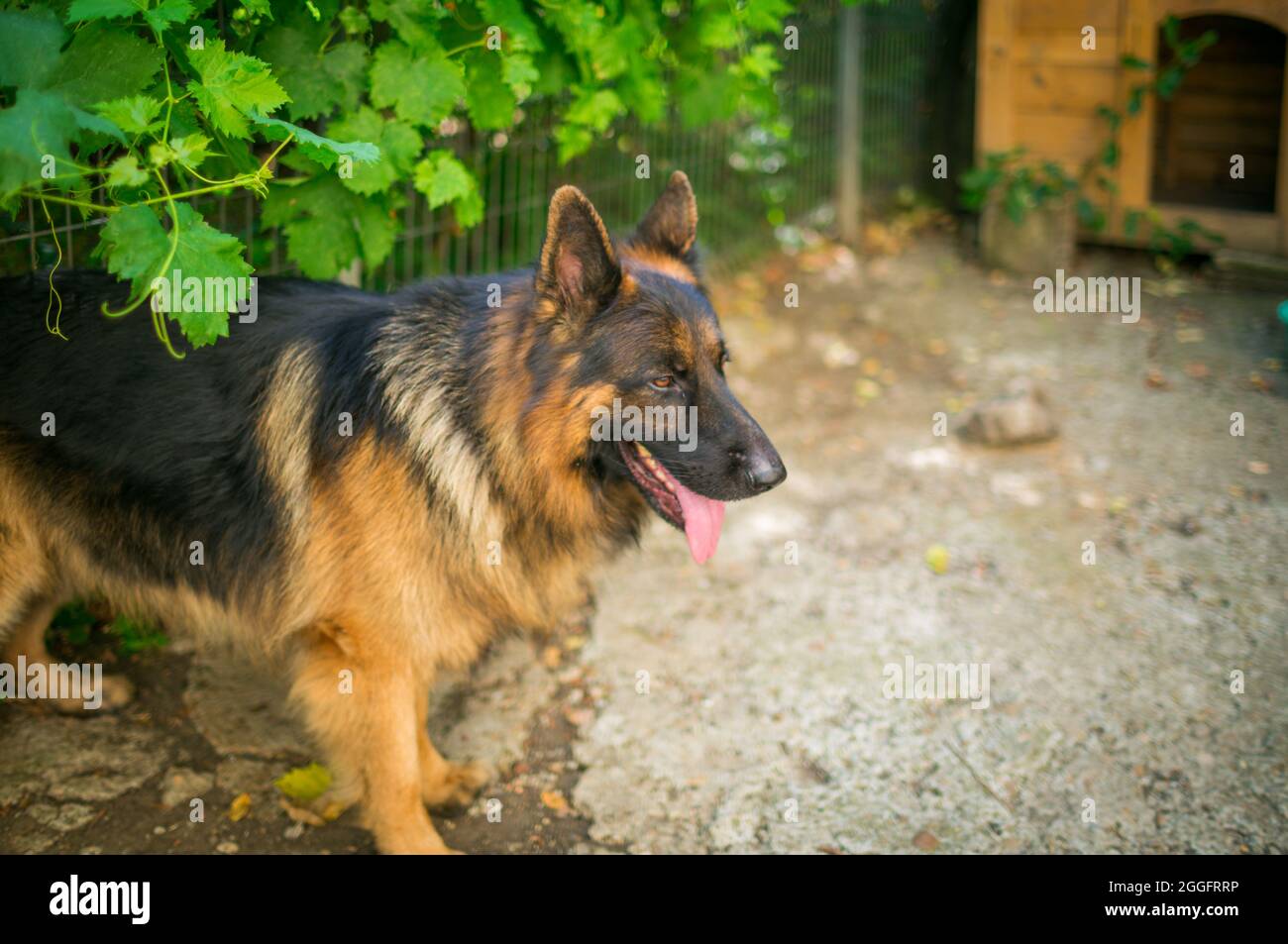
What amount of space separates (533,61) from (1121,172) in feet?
17.4

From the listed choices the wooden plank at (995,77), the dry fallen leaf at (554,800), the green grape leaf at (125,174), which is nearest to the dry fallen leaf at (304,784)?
the dry fallen leaf at (554,800)

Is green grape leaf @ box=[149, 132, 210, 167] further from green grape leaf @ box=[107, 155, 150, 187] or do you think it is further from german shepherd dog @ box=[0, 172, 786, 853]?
german shepherd dog @ box=[0, 172, 786, 853]

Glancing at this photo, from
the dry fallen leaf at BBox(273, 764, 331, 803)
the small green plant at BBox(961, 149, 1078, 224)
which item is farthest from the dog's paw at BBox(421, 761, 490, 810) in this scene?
the small green plant at BBox(961, 149, 1078, 224)

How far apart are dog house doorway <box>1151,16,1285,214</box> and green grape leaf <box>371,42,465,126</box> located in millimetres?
6350

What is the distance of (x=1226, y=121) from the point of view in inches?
326

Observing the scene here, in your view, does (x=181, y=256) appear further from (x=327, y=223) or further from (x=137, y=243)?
(x=327, y=223)

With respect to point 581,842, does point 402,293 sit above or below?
above

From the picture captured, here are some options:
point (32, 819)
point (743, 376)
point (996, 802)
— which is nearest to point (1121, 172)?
point (743, 376)

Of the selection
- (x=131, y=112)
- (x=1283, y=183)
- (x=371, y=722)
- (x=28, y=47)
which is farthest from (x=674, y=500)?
(x=1283, y=183)

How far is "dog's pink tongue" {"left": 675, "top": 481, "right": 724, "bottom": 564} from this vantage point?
330 cm

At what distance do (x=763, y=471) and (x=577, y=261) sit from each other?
81 centimetres

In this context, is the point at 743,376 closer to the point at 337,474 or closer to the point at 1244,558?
the point at 1244,558

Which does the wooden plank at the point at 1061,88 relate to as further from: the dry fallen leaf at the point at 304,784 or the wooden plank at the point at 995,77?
the dry fallen leaf at the point at 304,784

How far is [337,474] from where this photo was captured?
10.9 feet
